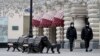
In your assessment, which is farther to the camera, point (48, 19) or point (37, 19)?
point (37, 19)

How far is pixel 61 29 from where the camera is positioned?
4588 centimetres

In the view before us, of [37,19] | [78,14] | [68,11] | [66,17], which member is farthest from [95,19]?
[37,19]

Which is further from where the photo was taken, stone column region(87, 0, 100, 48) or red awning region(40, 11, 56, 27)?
red awning region(40, 11, 56, 27)

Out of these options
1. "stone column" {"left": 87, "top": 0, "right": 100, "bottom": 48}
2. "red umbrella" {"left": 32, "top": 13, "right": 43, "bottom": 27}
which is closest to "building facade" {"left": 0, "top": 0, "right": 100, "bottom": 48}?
"stone column" {"left": 87, "top": 0, "right": 100, "bottom": 48}

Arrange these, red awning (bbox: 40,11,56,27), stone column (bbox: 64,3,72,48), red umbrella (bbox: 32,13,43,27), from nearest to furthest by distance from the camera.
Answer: stone column (bbox: 64,3,72,48)
red awning (bbox: 40,11,56,27)
red umbrella (bbox: 32,13,43,27)

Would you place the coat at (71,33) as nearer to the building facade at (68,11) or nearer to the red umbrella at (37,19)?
the building facade at (68,11)

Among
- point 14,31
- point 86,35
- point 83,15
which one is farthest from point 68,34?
point 14,31

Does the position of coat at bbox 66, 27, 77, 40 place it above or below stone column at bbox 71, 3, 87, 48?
below

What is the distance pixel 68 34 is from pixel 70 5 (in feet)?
24.5

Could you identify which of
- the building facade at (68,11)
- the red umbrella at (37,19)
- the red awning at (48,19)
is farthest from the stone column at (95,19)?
the red umbrella at (37,19)

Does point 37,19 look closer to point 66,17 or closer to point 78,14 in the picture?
point 66,17

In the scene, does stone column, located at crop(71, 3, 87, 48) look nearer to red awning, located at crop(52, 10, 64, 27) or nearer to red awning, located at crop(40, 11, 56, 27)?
red awning, located at crop(52, 10, 64, 27)

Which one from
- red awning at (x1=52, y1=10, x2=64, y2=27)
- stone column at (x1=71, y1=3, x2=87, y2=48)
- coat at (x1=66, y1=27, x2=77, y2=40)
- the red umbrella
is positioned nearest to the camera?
coat at (x1=66, y1=27, x2=77, y2=40)

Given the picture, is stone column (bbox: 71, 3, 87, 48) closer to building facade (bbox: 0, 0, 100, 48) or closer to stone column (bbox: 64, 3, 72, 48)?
building facade (bbox: 0, 0, 100, 48)
